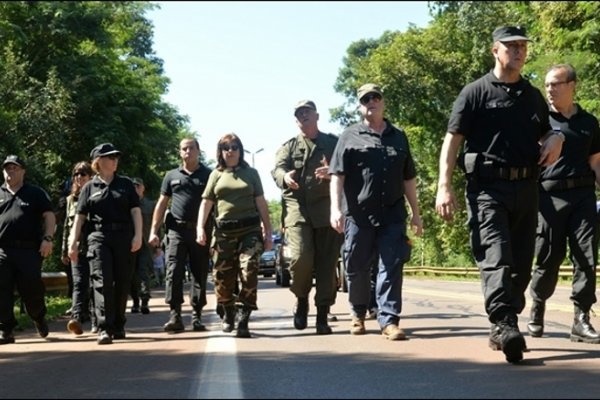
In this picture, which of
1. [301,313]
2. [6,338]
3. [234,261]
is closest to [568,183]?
[301,313]

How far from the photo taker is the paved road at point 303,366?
17.1 feet

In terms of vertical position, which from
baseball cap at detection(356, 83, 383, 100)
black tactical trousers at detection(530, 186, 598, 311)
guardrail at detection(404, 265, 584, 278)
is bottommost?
guardrail at detection(404, 265, 584, 278)

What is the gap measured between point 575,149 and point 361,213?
1860 millimetres

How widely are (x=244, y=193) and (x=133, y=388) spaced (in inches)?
150

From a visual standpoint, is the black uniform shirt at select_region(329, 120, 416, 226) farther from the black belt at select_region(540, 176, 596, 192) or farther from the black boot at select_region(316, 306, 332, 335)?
the black belt at select_region(540, 176, 596, 192)

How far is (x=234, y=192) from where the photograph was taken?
9.12 m

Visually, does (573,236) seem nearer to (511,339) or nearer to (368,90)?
(511,339)

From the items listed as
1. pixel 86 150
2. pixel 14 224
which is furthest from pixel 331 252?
pixel 86 150

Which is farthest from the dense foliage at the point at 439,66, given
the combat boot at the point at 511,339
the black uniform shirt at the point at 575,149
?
the combat boot at the point at 511,339

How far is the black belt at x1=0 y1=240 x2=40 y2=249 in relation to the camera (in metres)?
9.58

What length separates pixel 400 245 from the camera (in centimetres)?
800

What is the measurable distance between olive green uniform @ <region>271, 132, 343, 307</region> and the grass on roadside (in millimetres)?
4035

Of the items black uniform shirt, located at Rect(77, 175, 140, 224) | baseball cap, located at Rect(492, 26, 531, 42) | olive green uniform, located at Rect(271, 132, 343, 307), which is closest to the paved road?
olive green uniform, located at Rect(271, 132, 343, 307)

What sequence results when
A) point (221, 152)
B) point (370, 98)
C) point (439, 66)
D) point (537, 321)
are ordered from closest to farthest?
1. point (537, 321)
2. point (370, 98)
3. point (221, 152)
4. point (439, 66)
